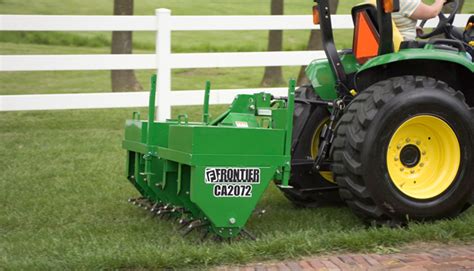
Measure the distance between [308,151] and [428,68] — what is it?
1213 millimetres

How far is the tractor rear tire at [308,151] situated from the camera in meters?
6.38

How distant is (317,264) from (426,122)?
1.48m

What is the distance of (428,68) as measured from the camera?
5918mm

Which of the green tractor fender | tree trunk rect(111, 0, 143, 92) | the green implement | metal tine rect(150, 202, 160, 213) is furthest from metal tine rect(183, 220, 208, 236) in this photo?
tree trunk rect(111, 0, 143, 92)

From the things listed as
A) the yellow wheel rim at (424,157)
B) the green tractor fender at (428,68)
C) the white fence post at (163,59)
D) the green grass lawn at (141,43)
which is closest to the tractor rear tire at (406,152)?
the yellow wheel rim at (424,157)

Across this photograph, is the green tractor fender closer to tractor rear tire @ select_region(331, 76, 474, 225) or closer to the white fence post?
tractor rear tire @ select_region(331, 76, 474, 225)

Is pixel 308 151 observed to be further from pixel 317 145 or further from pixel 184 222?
pixel 184 222

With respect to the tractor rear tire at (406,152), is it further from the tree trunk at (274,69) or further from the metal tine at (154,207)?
the tree trunk at (274,69)

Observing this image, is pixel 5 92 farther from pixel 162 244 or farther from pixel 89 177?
pixel 162 244

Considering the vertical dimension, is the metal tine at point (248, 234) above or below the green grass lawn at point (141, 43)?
below

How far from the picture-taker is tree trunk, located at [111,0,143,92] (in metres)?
16.1

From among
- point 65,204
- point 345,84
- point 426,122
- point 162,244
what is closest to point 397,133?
point 426,122

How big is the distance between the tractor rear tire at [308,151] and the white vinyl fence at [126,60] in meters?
4.30

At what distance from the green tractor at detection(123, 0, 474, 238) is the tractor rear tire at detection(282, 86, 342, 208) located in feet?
0.07
